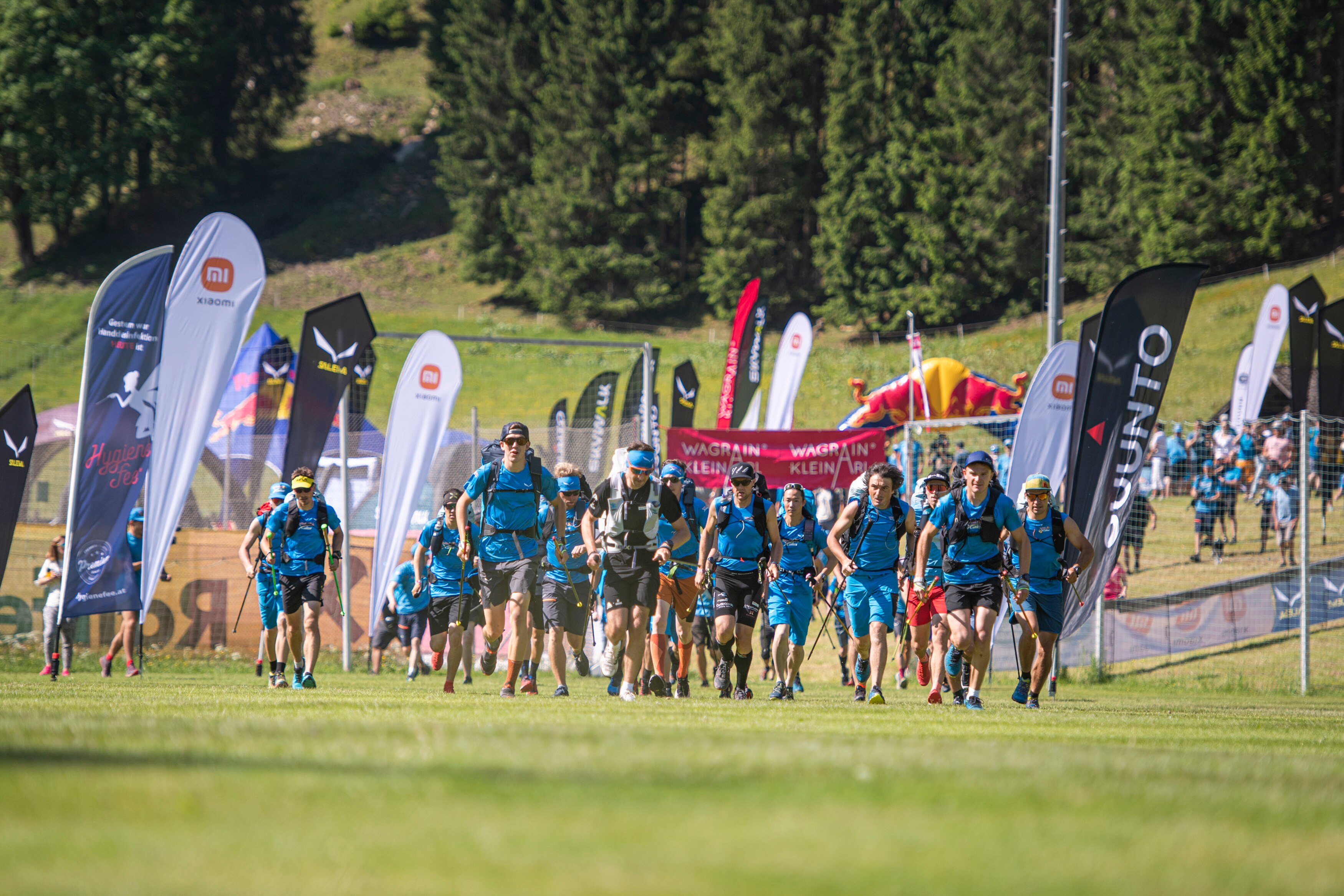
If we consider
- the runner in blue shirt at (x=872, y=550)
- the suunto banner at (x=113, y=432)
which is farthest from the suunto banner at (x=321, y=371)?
the runner in blue shirt at (x=872, y=550)

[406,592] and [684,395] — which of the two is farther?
[684,395]

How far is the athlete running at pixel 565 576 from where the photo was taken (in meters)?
11.4

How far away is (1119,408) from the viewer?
1272cm

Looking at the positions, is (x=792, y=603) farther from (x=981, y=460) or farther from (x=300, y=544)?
(x=300, y=544)

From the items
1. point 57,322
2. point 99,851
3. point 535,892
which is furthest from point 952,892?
point 57,322

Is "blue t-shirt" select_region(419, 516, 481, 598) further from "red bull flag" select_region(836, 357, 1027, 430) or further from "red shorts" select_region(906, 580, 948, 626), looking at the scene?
"red bull flag" select_region(836, 357, 1027, 430)

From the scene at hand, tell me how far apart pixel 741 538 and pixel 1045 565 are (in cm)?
277

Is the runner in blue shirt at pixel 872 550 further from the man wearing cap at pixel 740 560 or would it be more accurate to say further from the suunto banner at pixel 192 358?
the suunto banner at pixel 192 358

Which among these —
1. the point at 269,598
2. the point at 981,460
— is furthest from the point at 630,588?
the point at 269,598

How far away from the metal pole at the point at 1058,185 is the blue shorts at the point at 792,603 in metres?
5.27

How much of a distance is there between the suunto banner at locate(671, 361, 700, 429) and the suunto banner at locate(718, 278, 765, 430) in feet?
10.9

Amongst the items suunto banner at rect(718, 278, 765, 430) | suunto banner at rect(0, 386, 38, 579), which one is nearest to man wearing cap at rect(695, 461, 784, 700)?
suunto banner at rect(0, 386, 38, 579)

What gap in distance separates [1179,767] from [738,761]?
78.6 inches

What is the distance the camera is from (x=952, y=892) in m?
3.02
